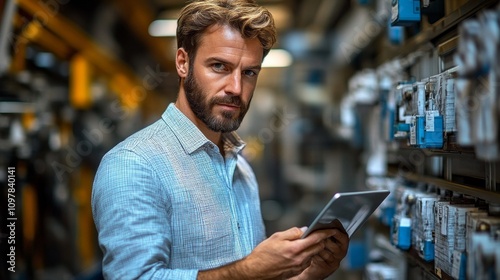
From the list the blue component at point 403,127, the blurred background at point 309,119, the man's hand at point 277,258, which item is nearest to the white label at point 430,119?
the blurred background at point 309,119

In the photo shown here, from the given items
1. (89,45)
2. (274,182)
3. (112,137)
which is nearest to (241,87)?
(89,45)

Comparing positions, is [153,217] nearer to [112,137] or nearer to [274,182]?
[112,137]

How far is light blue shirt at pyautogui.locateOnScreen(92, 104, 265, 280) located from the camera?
171cm

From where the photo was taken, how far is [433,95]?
2059mm

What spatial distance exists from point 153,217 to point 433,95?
93 cm

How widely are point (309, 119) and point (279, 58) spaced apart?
1.23 meters

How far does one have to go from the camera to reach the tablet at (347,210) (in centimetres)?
163

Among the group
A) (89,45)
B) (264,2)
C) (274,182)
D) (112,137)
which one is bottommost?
(274,182)

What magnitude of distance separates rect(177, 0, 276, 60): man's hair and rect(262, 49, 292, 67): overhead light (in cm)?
784

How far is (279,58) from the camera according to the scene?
10.2 metres

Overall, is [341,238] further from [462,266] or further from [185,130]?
[185,130]

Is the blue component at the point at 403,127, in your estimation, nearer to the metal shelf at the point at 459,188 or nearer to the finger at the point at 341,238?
the metal shelf at the point at 459,188

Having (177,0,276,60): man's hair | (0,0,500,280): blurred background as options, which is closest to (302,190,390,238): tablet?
(0,0,500,280): blurred background

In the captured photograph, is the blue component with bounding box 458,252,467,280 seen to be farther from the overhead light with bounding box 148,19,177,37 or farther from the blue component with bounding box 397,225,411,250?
the overhead light with bounding box 148,19,177,37
